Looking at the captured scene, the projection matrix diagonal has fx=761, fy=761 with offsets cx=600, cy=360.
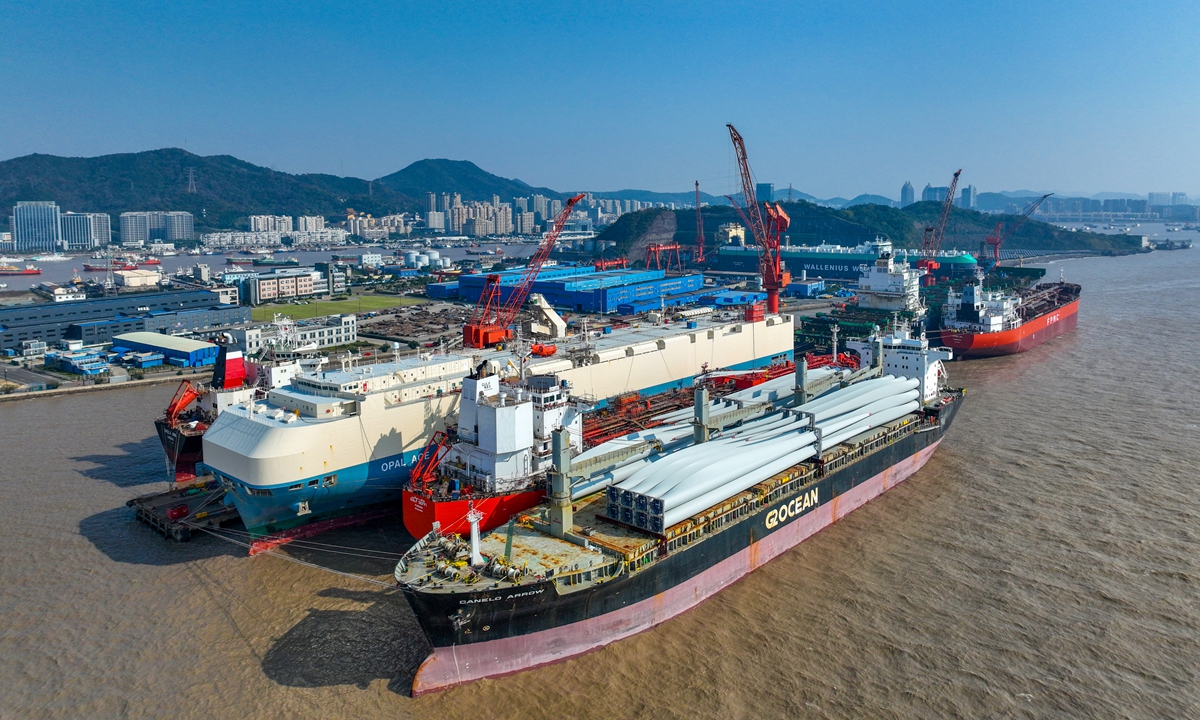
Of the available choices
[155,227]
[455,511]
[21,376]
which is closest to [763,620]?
[455,511]

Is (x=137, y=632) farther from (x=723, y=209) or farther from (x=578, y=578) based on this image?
(x=723, y=209)

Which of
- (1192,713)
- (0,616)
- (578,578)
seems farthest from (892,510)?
(0,616)

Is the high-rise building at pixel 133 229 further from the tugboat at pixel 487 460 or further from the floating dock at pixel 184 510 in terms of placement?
the tugboat at pixel 487 460

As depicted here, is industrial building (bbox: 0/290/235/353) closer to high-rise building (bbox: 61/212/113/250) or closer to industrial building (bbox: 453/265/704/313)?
industrial building (bbox: 453/265/704/313)

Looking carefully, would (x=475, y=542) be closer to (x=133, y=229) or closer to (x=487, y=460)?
(x=487, y=460)

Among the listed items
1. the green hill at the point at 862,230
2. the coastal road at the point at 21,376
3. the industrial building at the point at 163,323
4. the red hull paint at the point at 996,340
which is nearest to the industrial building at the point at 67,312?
the industrial building at the point at 163,323

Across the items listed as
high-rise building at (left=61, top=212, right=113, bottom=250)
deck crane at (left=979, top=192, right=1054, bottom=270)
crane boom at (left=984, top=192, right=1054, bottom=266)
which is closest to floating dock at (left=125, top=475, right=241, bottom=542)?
deck crane at (left=979, top=192, right=1054, bottom=270)
